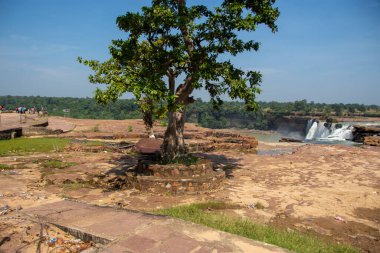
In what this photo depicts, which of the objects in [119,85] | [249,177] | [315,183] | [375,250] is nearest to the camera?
[375,250]

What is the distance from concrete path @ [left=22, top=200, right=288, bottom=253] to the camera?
401cm

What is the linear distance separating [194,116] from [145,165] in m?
63.4

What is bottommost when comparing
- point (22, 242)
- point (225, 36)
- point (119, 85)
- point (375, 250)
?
point (375, 250)

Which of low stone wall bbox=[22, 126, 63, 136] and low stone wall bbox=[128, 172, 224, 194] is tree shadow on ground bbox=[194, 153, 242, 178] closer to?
low stone wall bbox=[128, 172, 224, 194]

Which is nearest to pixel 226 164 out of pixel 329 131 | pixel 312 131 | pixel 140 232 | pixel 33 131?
pixel 140 232

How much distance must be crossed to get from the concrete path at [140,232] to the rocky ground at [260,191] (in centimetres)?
54

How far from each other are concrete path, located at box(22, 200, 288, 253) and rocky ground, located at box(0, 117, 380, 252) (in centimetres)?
54

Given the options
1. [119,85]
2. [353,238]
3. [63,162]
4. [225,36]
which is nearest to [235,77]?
[225,36]

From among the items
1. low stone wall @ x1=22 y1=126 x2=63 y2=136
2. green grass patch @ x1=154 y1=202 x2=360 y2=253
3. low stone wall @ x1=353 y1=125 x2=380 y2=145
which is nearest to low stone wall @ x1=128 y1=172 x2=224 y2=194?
green grass patch @ x1=154 y1=202 x2=360 y2=253

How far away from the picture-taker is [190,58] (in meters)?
9.27

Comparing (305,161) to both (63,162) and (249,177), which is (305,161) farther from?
(63,162)

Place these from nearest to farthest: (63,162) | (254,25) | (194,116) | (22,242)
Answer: (22,242) → (254,25) → (63,162) → (194,116)

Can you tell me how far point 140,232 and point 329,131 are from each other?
3885 centimetres

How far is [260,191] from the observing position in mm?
9242
